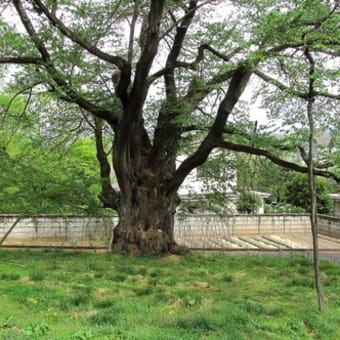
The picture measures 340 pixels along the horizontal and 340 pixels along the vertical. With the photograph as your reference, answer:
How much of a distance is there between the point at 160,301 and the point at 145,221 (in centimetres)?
509

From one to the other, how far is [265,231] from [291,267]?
10.6 metres

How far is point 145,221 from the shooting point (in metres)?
11.1

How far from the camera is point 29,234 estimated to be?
16.7 metres

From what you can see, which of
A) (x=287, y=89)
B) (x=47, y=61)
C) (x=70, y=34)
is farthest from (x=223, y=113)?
(x=47, y=61)

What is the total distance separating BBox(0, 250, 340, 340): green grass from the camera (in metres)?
4.64

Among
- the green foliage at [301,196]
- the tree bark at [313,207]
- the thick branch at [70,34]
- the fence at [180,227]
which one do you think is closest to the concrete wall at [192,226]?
the fence at [180,227]

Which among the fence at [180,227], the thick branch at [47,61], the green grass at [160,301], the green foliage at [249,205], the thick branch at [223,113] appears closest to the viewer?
the green grass at [160,301]

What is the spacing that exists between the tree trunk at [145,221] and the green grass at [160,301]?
1.29 metres

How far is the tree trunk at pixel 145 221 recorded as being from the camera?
35.4ft

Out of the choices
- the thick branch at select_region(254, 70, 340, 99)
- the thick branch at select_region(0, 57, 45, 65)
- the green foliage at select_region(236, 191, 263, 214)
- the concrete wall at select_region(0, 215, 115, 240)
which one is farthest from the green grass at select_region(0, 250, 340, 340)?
the green foliage at select_region(236, 191, 263, 214)

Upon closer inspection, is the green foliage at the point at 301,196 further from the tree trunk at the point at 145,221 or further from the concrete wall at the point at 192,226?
the tree trunk at the point at 145,221

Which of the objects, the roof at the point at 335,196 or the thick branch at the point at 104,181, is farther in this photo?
the roof at the point at 335,196

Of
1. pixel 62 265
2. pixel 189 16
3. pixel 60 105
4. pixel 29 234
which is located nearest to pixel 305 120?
pixel 189 16

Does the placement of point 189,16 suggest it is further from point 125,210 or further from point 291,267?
point 291,267
